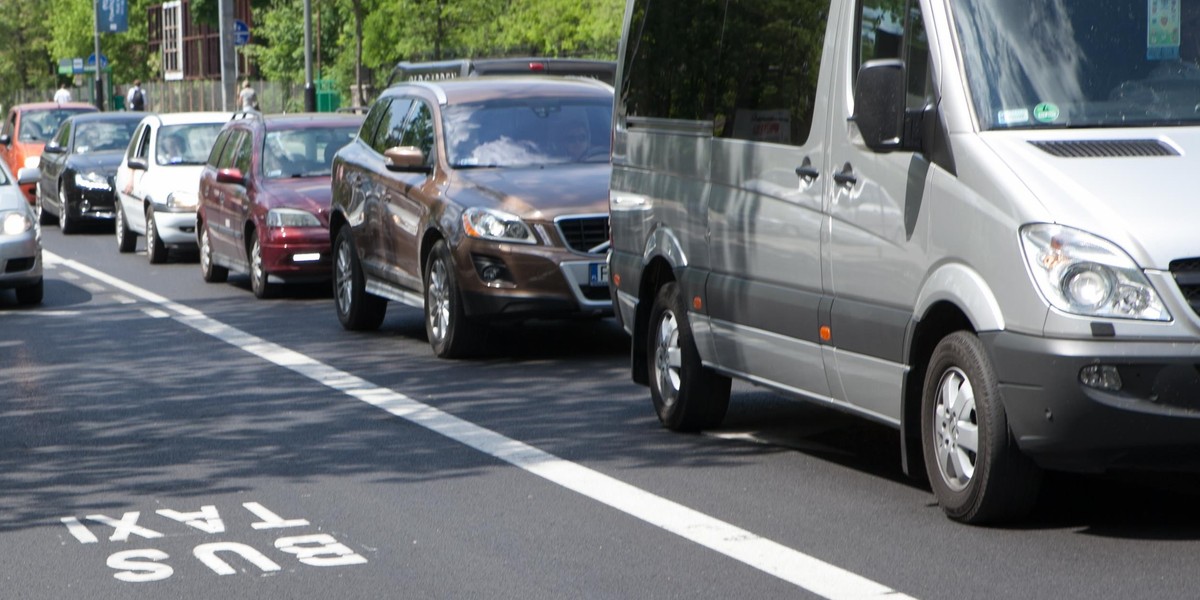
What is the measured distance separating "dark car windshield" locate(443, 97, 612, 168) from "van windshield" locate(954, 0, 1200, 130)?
6.50 m

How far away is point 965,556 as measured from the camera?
6.53 meters

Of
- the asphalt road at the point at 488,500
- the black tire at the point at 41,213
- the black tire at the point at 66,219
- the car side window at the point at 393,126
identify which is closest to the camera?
the asphalt road at the point at 488,500

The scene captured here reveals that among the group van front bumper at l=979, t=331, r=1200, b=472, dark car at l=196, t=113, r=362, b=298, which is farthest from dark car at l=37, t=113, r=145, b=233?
van front bumper at l=979, t=331, r=1200, b=472

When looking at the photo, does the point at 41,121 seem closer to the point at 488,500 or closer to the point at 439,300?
the point at 439,300

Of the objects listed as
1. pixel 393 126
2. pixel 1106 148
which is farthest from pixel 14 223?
pixel 1106 148

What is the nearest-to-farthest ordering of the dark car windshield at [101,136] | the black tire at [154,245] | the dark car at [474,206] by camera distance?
the dark car at [474,206], the black tire at [154,245], the dark car windshield at [101,136]

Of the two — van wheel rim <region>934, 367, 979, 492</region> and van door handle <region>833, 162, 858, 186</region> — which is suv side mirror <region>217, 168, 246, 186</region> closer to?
van door handle <region>833, 162, 858, 186</region>

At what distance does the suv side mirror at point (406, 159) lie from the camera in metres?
12.8

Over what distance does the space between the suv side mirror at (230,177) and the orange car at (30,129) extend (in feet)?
53.5

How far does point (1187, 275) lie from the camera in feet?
20.6

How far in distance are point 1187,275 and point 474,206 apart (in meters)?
6.67

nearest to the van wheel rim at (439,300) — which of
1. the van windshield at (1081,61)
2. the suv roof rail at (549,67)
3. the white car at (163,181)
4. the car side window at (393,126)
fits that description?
the car side window at (393,126)

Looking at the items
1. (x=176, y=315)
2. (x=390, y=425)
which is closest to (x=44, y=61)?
(x=176, y=315)

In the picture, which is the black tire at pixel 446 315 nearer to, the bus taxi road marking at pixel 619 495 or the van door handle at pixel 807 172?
the bus taxi road marking at pixel 619 495
